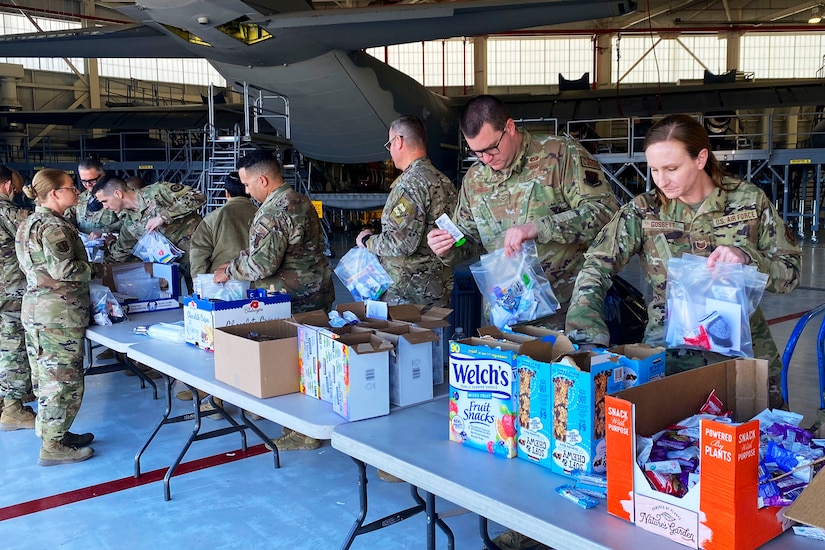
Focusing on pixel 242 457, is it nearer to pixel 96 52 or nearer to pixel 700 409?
pixel 700 409

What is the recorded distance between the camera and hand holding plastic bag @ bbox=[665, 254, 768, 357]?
180cm

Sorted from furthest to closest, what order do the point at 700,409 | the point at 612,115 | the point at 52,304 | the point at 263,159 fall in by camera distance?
1. the point at 612,115
2. the point at 263,159
3. the point at 52,304
4. the point at 700,409

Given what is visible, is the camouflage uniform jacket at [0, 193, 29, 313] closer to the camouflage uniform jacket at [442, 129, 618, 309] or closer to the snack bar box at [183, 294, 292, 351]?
the snack bar box at [183, 294, 292, 351]

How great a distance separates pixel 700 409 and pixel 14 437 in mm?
4034

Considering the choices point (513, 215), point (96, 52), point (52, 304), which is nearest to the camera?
point (513, 215)

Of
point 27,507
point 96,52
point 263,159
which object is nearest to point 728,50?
point 96,52

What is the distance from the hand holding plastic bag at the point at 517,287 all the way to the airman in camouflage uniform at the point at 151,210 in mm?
3042

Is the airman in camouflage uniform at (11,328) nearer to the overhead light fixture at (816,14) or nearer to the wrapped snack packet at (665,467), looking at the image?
the wrapped snack packet at (665,467)

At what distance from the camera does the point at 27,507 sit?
310cm

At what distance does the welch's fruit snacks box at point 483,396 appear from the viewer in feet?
5.16

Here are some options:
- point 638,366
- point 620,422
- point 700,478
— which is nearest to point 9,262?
point 638,366

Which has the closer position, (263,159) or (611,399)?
(611,399)

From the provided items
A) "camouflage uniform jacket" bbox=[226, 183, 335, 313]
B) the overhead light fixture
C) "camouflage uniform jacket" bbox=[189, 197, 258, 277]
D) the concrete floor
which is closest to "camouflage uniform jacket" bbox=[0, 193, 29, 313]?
the concrete floor

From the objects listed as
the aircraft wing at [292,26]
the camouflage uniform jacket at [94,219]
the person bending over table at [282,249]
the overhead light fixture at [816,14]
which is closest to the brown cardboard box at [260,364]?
the person bending over table at [282,249]
